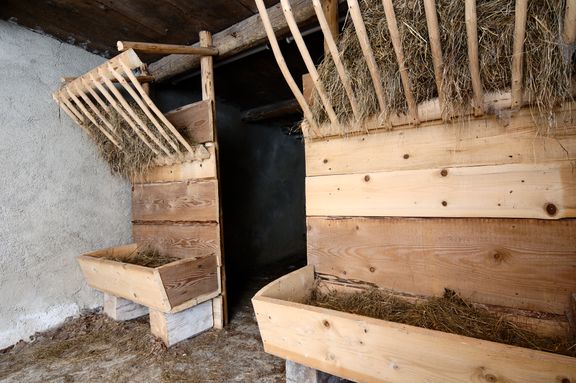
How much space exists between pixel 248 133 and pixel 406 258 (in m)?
3.26

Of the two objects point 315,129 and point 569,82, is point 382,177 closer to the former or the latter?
point 315,129

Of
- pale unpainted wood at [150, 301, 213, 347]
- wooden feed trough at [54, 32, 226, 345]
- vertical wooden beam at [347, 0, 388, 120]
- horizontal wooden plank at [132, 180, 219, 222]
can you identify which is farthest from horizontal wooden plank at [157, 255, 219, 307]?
vertical wooden beam at [347, 0, 388, 120]

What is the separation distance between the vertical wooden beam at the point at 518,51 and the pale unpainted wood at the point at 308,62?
633 millimetres

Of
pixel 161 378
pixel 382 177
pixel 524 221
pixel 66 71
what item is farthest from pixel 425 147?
pixel 66 71

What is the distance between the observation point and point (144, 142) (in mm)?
2223

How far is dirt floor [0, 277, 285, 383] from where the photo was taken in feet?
5.63

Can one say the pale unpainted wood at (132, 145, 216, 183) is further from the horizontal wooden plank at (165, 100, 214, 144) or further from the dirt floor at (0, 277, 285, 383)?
the dirt floor at (0, 277, 285, 383)

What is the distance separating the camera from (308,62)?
123 centimetres

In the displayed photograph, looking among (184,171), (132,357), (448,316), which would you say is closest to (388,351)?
(448,316)

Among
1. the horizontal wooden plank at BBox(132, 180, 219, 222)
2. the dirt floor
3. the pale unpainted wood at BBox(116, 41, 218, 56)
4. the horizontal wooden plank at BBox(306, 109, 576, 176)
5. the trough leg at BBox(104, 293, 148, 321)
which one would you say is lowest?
the dirt floor

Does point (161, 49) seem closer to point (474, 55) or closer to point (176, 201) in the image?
point (176, 201)

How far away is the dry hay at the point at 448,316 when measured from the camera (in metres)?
1.04

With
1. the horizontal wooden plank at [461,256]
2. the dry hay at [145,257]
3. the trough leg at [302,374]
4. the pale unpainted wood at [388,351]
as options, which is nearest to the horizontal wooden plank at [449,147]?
the horizontal wooden plank at [461,256]

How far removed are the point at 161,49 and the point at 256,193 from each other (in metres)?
2.69
